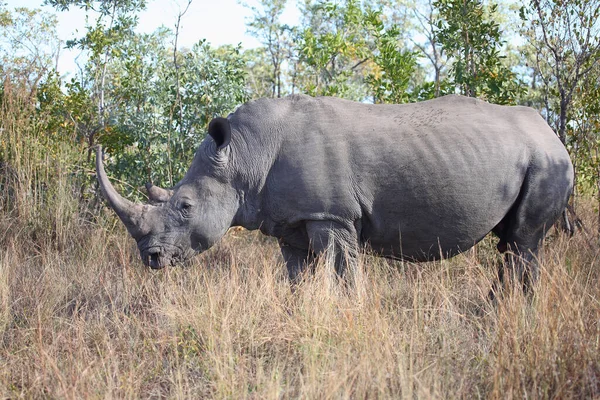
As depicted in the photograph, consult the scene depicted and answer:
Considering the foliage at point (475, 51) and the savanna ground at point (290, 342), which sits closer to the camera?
the savanna ground at point (290, 342)

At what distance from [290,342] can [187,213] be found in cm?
155

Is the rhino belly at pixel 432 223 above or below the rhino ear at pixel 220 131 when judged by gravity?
below

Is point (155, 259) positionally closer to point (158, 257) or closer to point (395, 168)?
point (158, 257)

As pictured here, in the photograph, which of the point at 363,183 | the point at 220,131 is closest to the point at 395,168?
the point at 363,183

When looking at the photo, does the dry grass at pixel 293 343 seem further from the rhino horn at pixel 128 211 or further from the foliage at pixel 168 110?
the foliage at pixel 168 110

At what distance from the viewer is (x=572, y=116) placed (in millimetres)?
7488

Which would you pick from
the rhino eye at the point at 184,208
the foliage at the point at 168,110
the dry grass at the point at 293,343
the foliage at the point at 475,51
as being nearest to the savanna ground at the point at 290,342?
the dry grass at the point at 293,343

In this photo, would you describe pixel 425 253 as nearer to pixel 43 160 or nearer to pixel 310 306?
pixel 310 306

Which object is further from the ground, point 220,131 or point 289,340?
point 220,131

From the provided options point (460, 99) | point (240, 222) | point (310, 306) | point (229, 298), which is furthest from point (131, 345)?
point (460, 99)

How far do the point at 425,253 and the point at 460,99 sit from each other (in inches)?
48.8

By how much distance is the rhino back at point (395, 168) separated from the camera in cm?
512

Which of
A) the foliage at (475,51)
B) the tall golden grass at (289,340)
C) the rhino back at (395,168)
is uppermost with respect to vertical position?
the foliage at (475,51)

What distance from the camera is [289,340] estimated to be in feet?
13.8
